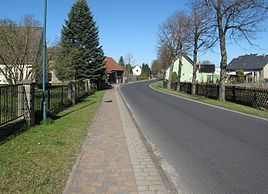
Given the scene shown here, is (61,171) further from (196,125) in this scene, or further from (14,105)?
(196,125)

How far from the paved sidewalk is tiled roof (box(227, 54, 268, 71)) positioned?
67.9 metres

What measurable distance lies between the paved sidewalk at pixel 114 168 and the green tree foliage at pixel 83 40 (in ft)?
102

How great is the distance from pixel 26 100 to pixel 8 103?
2.95 feet

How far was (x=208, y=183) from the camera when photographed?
481 centimetres

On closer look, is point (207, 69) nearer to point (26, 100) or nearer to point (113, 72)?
point (113, 72)

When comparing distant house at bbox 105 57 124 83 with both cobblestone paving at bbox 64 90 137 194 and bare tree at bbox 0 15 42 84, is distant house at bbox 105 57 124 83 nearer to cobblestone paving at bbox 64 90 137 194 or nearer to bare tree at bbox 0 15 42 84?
bare tree at bbox 0 15 42 84

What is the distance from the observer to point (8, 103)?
29.0 ft

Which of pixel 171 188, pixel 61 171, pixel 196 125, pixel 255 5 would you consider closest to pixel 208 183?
pixel 171 188

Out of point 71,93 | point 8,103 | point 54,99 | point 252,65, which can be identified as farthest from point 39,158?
point 252,65

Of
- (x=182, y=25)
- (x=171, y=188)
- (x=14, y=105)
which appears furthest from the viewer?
(x=182, y=25)

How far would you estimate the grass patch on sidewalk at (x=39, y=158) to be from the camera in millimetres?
4488

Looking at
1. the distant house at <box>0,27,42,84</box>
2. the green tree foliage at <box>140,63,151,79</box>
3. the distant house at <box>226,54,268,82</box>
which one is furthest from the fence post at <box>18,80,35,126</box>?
the green tree foliage at <box>140,63,151,79</box>

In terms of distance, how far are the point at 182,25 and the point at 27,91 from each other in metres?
36.0

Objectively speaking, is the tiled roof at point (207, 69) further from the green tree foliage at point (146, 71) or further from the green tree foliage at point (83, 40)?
the green tree foliage at point (146, 71)
